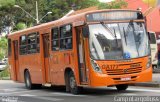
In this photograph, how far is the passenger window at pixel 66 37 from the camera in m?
18.2

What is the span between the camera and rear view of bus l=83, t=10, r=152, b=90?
53.8 ft

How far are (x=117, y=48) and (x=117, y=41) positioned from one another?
0.83 feet

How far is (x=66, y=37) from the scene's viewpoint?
60.6ft

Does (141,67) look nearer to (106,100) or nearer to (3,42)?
(106,100)

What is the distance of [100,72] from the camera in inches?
646

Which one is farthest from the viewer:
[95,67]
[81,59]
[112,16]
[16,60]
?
[16,60]

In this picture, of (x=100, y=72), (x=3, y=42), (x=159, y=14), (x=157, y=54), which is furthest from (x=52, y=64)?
(x=3, y=42)

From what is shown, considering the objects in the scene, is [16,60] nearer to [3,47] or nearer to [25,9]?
[3,47]

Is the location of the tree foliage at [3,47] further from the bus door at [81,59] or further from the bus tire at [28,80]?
the bus door at [81,59]

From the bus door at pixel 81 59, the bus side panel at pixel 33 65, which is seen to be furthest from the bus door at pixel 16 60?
the bus door at pixel 81 59

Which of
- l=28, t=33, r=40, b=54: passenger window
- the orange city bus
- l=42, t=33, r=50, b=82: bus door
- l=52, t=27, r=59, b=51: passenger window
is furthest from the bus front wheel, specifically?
l=28, t=33, r=40, b=54: passenger window

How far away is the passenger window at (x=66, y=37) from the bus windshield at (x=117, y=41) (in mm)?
1611

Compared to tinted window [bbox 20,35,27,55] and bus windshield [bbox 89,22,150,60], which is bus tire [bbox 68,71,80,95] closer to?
bus windshield [bbox 89,22,150,60]

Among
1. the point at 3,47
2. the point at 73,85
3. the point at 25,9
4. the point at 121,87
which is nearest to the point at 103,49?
the point at 73,85
